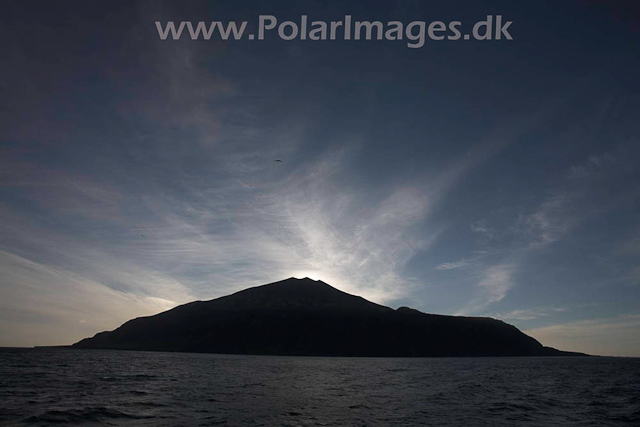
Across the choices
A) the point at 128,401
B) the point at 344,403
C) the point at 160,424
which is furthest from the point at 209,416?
the point at 344,403

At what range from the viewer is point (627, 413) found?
135 ft

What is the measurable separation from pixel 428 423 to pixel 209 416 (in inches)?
669

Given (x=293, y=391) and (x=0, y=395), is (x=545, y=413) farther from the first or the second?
(x=0, y=395)

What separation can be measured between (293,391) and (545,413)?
27.8 metres

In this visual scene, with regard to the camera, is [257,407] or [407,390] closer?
[257,407]

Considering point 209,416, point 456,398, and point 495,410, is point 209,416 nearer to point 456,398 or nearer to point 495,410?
point 495,410

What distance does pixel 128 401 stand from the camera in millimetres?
38594

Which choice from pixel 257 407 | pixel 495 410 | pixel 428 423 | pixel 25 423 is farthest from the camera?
pixel 495 410

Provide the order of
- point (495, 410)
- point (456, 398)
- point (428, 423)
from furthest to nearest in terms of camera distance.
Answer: point (456, 398) → point (495, 410) → point (428, 423)

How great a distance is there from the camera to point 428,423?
31719 millimetres

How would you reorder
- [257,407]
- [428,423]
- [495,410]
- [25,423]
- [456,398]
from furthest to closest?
[456,398], [495,410], [257,407], [428,423], [25,423]

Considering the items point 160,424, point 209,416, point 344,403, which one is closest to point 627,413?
point 344,403

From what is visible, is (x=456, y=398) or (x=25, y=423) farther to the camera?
(x=456, y=398)

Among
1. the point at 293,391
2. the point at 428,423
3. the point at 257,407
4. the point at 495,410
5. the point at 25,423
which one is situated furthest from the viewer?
the point at 293,391
